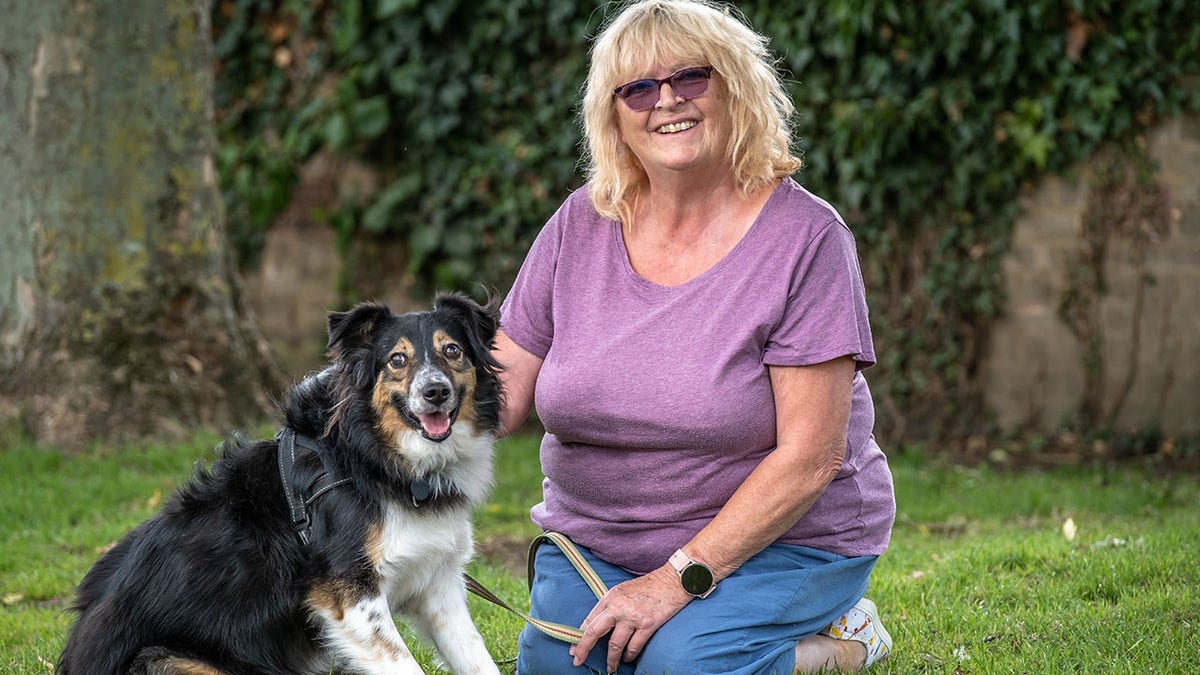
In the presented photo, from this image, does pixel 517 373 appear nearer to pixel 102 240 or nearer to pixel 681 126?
pixel 681 126

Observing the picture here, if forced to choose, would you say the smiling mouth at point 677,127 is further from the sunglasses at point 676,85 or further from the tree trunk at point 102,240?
the tree trunk at point 102,240

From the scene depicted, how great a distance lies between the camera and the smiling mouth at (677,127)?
138 inches

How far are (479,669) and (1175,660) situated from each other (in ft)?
6.16

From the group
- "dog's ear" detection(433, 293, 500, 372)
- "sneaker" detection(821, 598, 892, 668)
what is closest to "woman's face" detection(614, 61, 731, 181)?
"dog's ear" detection(433, 293, 500, 372)

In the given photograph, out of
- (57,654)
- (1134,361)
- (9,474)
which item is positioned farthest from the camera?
(1134,361)

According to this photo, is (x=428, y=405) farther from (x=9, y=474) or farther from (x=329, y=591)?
(x=9, y=474)

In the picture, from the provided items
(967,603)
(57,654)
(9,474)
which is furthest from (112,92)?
(967,603)

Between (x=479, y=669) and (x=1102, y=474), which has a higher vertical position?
(x=479, y=669)

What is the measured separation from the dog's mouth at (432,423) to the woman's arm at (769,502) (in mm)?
613

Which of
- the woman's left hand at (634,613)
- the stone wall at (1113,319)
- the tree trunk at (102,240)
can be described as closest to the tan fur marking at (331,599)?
the woman's left hand at (634,613)

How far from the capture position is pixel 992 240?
297 inches

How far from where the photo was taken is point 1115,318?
741 cm

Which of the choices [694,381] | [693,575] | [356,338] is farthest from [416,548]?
[694,381]

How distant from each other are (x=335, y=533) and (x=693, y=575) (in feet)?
3.04
